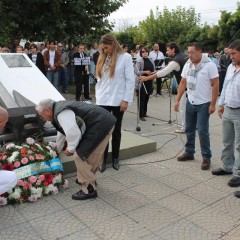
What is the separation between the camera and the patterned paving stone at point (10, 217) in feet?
11.3

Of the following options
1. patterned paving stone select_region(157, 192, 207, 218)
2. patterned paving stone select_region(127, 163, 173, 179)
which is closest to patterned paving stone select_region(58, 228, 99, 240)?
patterned paving stone select_region(157, 192, 207, 218)

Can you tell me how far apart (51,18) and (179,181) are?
10933mm

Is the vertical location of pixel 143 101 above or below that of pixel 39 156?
above

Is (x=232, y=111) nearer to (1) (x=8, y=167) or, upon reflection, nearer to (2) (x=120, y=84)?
(2) (x=120, y=84)

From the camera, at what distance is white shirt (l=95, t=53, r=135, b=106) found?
4.65 meters

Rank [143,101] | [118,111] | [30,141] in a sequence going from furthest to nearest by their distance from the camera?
[143,101] < [118,111] < [30,141]

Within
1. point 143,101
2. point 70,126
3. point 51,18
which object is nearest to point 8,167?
point 70,126

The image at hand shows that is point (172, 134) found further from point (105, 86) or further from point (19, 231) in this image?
point (19, 231)

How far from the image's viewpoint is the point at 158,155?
562cm

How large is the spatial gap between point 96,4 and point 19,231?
13.0m

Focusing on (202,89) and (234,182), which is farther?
(202,89)

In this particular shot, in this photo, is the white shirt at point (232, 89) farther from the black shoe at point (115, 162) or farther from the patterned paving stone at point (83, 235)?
the patterned paving stone at point (83, 235)

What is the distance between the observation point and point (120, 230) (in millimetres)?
3328

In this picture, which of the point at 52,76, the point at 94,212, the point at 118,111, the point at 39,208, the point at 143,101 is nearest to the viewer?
the point at 94,212
